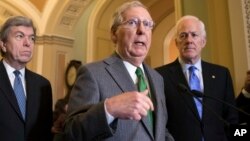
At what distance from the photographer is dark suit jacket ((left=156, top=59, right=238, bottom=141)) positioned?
6.50 ft

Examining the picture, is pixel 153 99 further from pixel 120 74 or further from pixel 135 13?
pixel 135 13

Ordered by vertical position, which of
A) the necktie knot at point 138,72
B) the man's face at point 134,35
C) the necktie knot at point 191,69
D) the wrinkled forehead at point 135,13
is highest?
the wrinkled forehead at point 135,13

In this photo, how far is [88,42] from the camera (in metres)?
8.37

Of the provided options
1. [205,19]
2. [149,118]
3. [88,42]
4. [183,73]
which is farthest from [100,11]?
[149,118]

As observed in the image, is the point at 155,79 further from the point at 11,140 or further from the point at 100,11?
the point at 100,11

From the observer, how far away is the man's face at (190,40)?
84.1 inches

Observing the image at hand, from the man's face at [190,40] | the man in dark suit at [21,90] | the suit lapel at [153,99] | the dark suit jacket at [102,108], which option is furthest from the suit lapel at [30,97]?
the man's face at [190,40]

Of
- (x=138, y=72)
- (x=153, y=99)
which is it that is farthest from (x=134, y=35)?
(x=153, y=99)

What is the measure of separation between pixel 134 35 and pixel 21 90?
798 mm

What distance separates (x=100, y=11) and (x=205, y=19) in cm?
490

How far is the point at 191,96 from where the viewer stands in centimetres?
203

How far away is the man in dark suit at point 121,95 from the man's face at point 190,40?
17.6 inches

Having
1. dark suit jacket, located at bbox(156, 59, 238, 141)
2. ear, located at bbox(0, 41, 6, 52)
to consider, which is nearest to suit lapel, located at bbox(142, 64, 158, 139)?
dark suit jacket, located at bbox(156, 59, 238, 141)

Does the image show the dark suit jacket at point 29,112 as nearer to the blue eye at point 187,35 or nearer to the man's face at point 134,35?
the man's face at point 134,35
